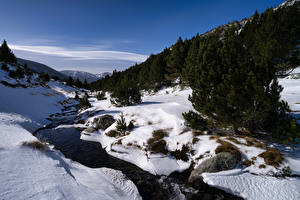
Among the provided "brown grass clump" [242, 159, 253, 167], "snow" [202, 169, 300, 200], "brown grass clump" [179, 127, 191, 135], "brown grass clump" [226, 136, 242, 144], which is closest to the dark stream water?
"snow" [202, 169, 300, 200]

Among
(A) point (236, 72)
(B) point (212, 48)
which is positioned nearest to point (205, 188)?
(A) point (236, 72)

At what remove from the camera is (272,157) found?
287 inches

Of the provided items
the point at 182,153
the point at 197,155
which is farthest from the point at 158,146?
the point at 197,155

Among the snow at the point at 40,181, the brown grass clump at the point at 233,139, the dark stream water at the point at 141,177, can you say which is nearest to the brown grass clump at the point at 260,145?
the brown grass clump at the point at 233,139

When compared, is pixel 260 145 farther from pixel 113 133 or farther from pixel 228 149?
pixel 113 133

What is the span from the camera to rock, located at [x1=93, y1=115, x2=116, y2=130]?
52.6 ft

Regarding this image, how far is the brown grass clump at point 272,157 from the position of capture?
704 centimetres

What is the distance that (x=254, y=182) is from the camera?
671cm

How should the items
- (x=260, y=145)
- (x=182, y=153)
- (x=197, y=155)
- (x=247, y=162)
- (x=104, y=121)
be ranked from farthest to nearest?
(x=104, y=121) → (x=182, y=153) → (x=197, y=155) → (x=260, y=145) → (x=247, y=162)

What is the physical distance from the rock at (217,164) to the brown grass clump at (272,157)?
148 centimetres

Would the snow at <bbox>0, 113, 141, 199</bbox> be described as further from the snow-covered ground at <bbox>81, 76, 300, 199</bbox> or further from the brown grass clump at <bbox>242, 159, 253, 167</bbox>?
the brown grass clump at <bbox>242, 159, 253, 167</bbox>

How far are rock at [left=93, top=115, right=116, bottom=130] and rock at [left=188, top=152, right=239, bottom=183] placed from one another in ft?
37.7

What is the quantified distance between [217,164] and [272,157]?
9.97 ft

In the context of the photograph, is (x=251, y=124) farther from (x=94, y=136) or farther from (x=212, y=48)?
(x=94, y=136)
